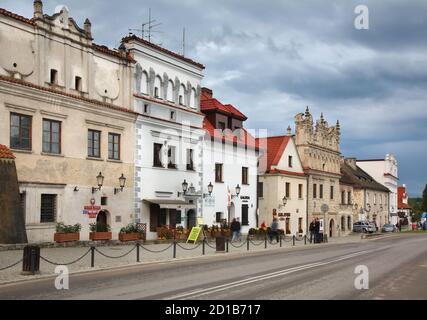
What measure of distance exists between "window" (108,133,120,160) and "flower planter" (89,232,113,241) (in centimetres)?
441

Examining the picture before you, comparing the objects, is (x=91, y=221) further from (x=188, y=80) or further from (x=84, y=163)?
(x=188, y=80)

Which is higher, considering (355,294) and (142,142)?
(142,142)

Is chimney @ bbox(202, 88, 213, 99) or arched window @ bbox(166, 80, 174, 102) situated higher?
chimney @ bbox(202, 88, 213, 99)

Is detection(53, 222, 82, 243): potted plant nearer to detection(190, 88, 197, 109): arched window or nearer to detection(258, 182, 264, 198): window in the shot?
detection(190, 88, 197, 109): arched window

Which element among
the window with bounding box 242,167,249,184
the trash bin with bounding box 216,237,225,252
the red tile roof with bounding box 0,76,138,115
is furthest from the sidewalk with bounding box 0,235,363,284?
the window with bounding box 242,167,249,184

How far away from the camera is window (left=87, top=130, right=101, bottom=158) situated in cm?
→ 3009

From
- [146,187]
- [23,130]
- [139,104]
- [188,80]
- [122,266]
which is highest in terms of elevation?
[188,80]

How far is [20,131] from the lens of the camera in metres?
26.1

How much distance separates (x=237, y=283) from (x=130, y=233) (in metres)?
16.4

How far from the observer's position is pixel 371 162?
312ft

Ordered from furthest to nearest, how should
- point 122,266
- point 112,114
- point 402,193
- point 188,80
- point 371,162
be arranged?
point 402,193 → point 371,162 → point 188,80 → point 112,114 → point 122,266
